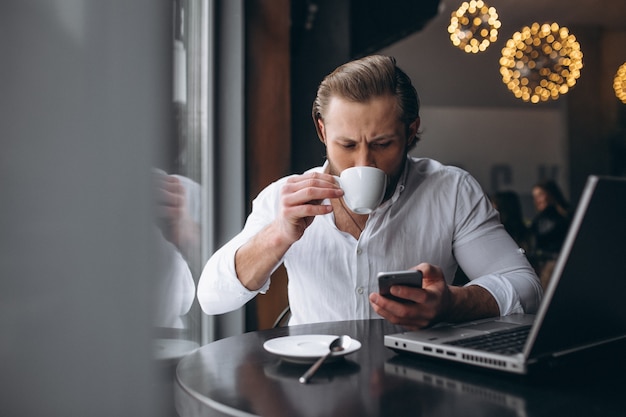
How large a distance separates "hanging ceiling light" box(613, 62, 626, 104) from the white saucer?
618cm

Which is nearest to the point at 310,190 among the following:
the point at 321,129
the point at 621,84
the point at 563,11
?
the point at 321,129

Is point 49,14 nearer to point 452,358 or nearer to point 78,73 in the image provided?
point 78,73

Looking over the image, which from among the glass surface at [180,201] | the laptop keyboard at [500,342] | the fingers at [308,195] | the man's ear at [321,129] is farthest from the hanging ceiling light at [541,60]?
the laptop keyboard at [500,342]

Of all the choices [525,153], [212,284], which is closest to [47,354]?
[212,284]

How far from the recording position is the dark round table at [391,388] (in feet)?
2.12

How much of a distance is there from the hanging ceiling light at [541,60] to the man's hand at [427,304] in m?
4.79

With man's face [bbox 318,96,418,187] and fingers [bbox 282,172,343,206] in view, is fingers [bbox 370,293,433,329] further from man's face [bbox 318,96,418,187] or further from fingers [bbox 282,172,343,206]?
man's face [bbox 318,96,418,187]

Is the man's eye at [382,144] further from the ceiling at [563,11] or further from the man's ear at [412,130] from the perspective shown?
the ceiling at [563,11]

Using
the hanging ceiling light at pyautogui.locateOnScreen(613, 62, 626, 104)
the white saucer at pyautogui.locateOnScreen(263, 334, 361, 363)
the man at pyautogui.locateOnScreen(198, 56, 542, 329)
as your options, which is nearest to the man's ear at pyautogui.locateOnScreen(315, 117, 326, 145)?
the man at pyautogui.locateOnScreen(198, 56, 542, 329)

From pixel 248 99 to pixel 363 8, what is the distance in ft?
4.96

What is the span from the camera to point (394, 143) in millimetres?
1589

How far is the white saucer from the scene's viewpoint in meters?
0.82

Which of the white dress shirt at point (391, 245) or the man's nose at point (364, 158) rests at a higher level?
the man's nose at point (364, 158)

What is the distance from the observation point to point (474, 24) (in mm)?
4750
